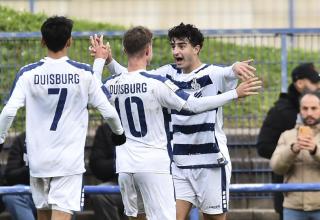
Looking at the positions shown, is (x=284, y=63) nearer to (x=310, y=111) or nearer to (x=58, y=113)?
(x=310, y=111)

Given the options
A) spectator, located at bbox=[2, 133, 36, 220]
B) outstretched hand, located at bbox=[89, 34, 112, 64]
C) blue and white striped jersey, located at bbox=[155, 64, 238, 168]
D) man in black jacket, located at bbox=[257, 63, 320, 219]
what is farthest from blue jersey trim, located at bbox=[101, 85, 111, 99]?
spectator, located at bbox=[2, 133, 36, 220]

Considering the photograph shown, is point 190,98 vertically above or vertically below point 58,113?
above

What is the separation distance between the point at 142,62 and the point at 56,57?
0.81 meters

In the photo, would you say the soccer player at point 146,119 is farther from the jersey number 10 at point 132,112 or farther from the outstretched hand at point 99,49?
the outstretched hand at point 99,49

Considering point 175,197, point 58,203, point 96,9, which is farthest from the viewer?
point 96,9

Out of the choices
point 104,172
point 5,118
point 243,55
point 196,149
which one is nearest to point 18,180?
point 104,172

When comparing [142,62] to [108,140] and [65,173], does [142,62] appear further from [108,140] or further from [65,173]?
[108,140]

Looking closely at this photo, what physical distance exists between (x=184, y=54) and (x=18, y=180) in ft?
10.3

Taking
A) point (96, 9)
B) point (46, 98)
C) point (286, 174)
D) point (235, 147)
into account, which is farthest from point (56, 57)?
point (96, 9)

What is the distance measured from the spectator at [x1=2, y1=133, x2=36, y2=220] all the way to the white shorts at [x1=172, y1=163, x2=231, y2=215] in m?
2.20

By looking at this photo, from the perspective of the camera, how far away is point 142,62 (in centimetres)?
1199

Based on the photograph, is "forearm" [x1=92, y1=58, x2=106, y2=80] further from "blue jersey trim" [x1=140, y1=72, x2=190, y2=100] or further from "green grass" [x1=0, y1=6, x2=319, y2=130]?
"green grass" [x1=0, y1=6, x2=319, y2=130]

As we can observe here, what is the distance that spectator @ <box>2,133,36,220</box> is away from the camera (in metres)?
14.3

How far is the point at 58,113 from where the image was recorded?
11.6m
